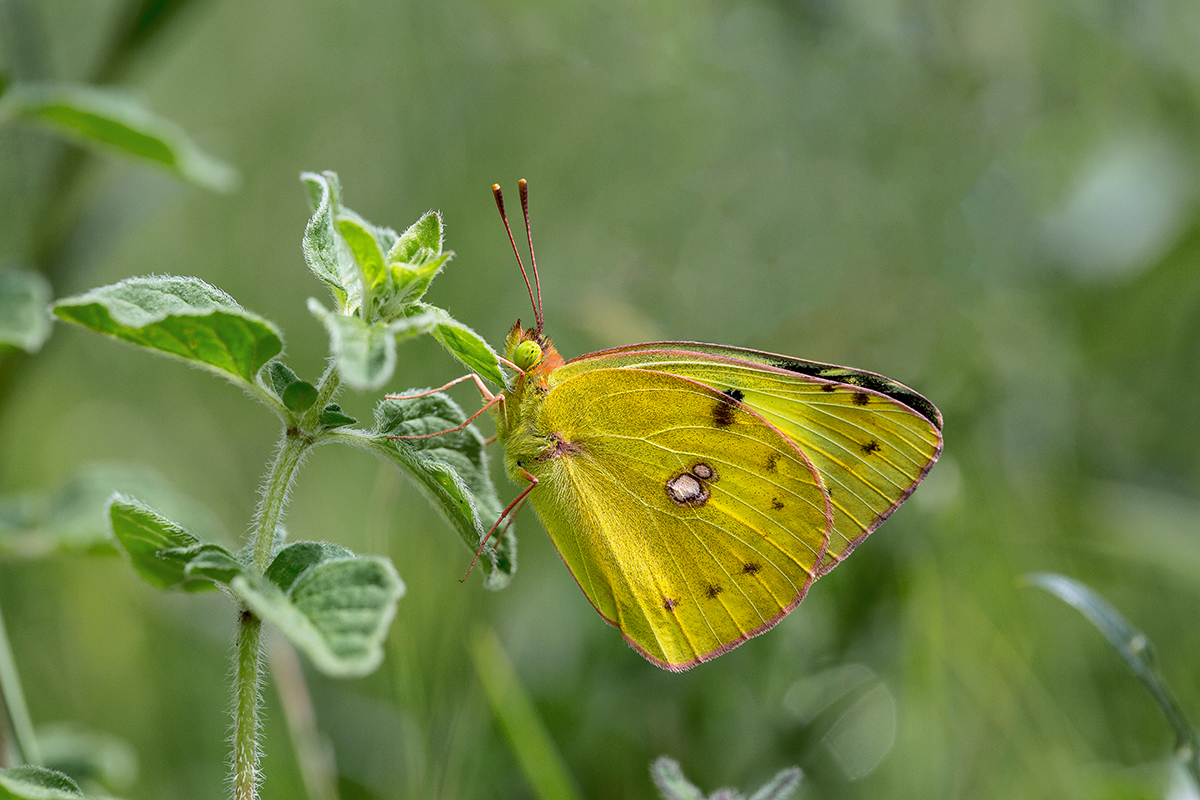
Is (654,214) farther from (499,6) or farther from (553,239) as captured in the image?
(499,6)

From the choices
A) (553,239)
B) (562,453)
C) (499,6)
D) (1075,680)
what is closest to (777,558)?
(562,453)

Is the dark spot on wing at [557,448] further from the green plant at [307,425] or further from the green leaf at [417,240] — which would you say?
the green leaf at [417,240]

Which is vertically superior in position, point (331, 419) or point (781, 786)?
point (331, 419)

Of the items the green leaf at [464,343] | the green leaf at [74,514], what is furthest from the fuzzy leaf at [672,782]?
the green leaf at [74,514]

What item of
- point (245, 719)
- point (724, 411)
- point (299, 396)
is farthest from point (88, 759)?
point (724, 411)

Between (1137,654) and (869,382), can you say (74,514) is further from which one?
(1137,654)

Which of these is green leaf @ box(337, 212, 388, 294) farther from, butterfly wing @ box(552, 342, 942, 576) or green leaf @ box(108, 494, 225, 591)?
butterfly wing @ box(552, 342, 942, 576)

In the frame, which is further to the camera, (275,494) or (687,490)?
(687,490)
